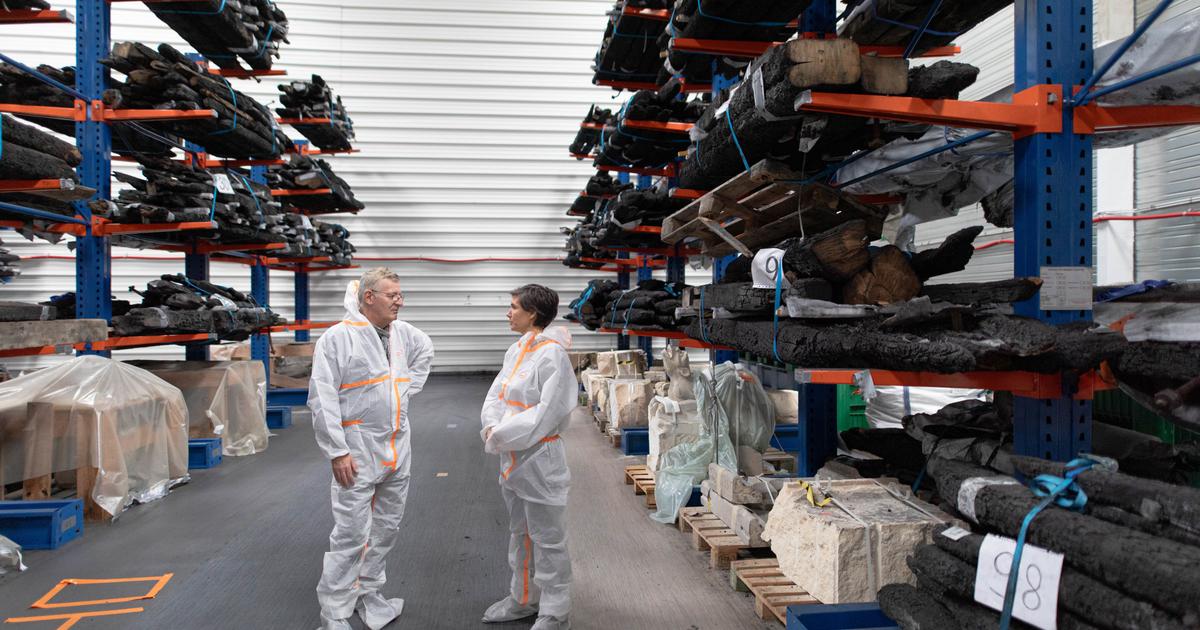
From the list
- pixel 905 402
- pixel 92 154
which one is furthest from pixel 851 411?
pixel 92 154

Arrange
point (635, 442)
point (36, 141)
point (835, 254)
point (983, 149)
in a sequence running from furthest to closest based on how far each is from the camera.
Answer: point (635, 442) → point (36, 141) → point (983, 149) → point (835, 254)

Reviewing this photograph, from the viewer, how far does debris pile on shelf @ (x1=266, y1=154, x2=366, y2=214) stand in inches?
371

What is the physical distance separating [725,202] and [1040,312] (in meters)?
1.69

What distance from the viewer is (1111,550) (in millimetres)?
1491

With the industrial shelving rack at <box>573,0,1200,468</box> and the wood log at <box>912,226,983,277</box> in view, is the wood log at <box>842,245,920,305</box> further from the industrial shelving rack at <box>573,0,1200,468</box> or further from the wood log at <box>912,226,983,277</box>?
the industrial shelving rack at <box>573,0,1200,468</box>

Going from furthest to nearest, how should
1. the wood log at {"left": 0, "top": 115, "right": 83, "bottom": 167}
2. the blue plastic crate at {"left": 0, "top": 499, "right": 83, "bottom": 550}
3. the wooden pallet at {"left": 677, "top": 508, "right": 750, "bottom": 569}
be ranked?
the blue plastic crate at {"left": 0, "top": 499, "right": 83, "bottom": 550}, the wooden pallet at {"left": 677, "top": 508, "right": 750, "bottom": 569}, the wood log at {"left": 0, "top": 115, "right": 83, "bottom": 167}

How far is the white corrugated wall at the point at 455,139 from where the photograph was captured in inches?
494

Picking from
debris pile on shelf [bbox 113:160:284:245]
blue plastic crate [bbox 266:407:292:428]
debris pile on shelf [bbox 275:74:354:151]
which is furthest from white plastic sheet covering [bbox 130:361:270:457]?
debris pile on shelf [bbox 275:74:354:151]

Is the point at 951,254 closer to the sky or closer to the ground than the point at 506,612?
closer to the sky

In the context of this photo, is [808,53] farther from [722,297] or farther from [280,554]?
[280,554]

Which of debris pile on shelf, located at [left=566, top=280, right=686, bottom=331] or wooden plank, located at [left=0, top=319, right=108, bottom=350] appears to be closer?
wooden plank, located at [left=0, top=319, right=108, bottom=350]

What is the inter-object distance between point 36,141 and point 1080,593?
18.7 feet

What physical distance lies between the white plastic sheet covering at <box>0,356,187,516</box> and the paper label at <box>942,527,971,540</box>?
562cm

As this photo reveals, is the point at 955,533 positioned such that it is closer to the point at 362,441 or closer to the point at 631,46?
the point at 362,441
